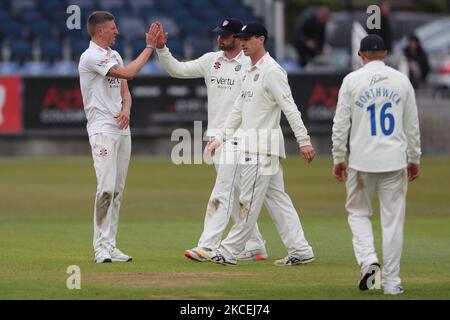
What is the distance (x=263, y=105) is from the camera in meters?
12.7

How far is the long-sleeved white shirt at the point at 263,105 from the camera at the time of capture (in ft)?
41.3

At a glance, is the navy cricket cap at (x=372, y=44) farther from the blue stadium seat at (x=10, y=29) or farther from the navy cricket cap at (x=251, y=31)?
the blue stadium seat at (x=10, y=29)

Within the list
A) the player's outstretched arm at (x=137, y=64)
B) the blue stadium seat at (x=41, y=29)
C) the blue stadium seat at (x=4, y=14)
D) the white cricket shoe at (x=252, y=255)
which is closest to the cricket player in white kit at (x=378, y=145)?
the player's outstretched arm at (x=137, y=64)

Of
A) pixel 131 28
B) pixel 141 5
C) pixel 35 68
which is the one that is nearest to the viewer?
pixel 35 68

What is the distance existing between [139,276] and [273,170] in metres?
1.95

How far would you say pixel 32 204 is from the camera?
2081 centimetres

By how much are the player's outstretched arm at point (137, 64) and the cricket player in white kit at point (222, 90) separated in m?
0.12

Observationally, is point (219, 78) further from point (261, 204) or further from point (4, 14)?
point (4, 14)

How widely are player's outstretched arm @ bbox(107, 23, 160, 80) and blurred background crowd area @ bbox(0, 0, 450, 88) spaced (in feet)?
57.1

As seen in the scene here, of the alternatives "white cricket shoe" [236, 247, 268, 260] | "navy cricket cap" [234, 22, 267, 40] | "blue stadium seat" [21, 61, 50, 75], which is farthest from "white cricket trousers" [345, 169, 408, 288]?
"blue stadium seat" [21, 61, 50, 75]

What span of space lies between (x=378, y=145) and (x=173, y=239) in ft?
17.5

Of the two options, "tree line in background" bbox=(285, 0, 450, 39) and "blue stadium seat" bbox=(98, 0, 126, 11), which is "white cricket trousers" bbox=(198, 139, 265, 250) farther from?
"tree line in background" bbox=(285, 0, 450, 39)

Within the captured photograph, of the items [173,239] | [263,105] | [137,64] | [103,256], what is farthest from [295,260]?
[173,239]
